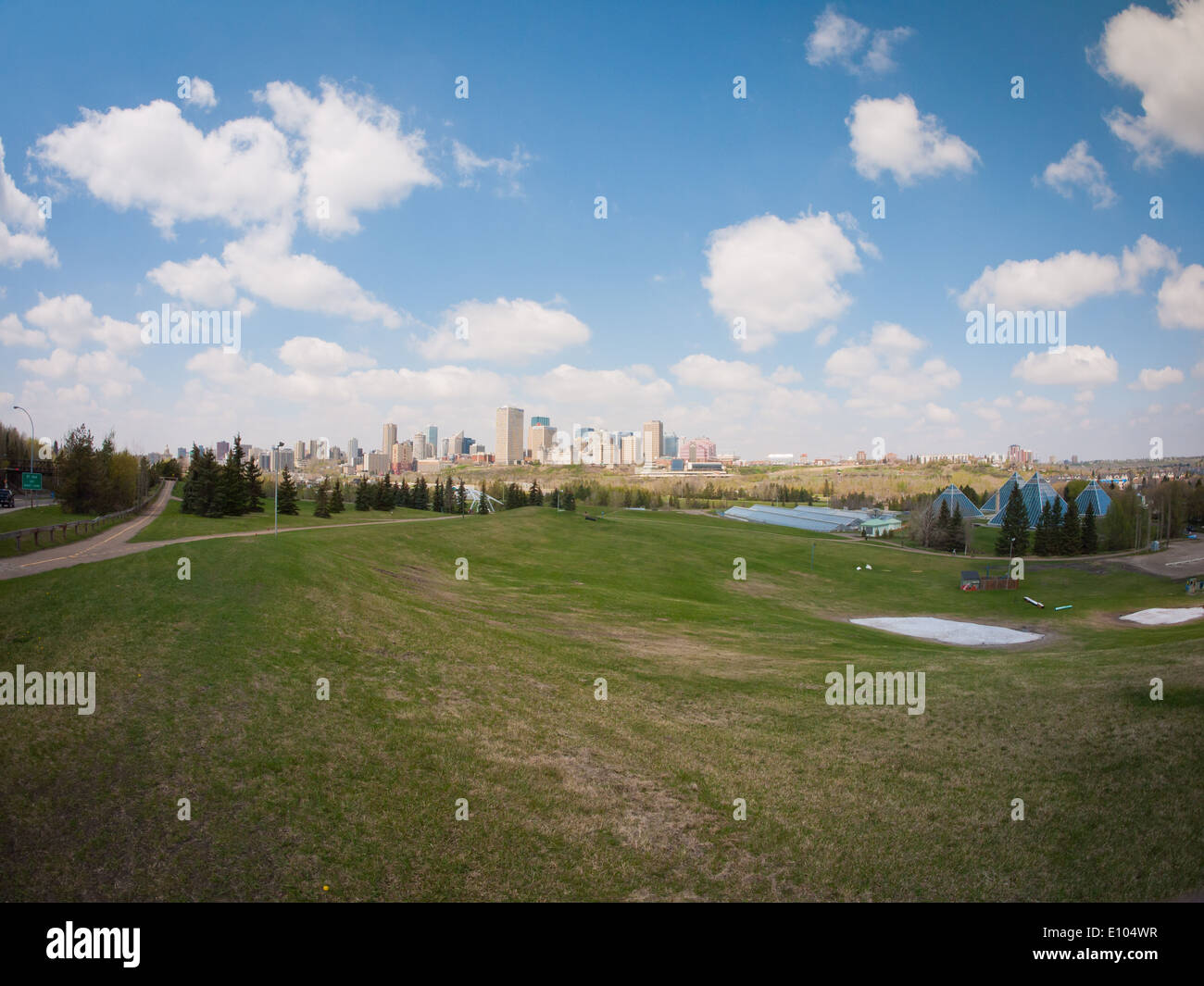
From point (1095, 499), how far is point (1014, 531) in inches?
1226

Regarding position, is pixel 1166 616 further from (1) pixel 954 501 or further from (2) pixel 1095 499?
(2) pixel 1095 499

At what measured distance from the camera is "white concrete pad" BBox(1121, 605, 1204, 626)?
1665 inches

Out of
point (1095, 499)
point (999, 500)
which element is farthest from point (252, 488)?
point (999, 500)

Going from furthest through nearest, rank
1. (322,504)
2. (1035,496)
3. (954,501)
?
(1035,496) < (954,501) < (322,504)

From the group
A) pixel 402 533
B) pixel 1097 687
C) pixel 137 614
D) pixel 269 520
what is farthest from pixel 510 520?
pixel 1097 687

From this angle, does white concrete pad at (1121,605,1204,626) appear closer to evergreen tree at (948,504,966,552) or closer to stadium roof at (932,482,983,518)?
evergreen tree at (948,504,966,552)

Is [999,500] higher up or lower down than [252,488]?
lower down

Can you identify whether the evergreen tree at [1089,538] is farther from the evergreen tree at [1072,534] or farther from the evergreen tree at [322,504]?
the evergreen tree at [322,504]

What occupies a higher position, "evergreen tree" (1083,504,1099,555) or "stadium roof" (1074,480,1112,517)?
"stadium roof" (1074,480,1112,517)

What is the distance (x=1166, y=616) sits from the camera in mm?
44625

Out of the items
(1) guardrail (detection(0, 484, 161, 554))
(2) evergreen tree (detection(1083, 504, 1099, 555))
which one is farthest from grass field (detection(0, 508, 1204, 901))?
(2) evergreen tree (detection(1083, 504, 1099, 555))

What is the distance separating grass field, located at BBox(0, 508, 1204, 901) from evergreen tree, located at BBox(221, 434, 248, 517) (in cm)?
3557

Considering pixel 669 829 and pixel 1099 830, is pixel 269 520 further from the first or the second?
pixel 1099 830
